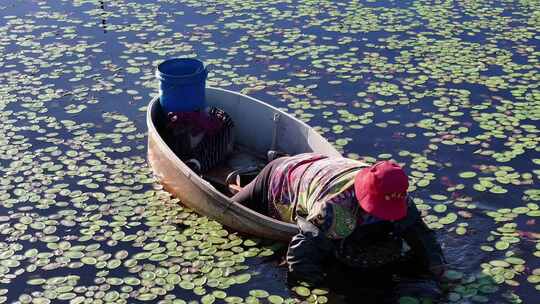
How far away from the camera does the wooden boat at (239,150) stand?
6152 millimetres

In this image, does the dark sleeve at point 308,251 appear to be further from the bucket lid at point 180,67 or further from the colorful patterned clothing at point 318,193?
the bucket lid at point 180,67

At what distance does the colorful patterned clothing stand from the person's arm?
0.33 m

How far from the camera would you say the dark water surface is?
6102 mm

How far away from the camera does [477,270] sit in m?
6.04

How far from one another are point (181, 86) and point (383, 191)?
281 centimetres

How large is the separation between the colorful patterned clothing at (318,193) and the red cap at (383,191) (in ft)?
0.52

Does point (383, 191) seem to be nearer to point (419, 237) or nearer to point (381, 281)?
point (419, 237)

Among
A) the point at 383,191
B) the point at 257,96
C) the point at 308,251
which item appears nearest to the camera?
the point at 383,191

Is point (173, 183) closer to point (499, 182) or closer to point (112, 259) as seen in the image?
point (112, 259)

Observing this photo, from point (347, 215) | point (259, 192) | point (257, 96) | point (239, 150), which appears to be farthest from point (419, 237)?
point (257, 96)

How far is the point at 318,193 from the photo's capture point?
527cm

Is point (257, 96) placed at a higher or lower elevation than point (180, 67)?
lower

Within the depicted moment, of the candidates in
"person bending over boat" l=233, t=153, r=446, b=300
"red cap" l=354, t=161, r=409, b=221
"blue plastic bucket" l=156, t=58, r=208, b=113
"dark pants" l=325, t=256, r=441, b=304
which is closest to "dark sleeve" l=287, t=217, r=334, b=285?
"person bending over boat" l=233, t=153, r=446, b=300

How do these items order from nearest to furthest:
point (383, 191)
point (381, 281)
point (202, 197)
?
1. point (383, 191)
2. point (381, 281)
3. point (202, 197)
